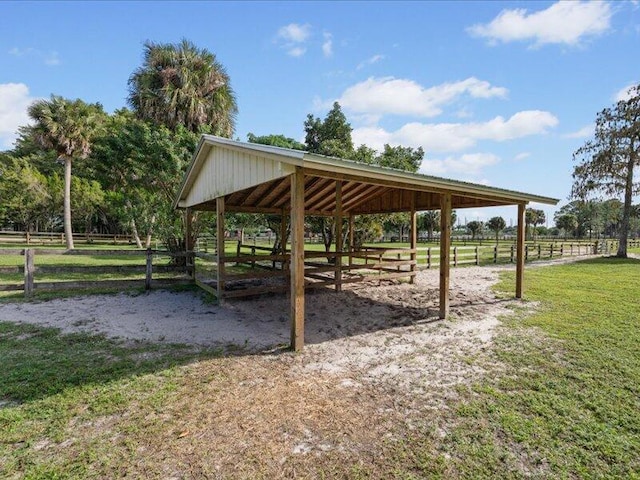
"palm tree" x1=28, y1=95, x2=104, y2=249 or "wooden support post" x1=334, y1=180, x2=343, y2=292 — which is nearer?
"wooden support post" x1=334, y1=180, x2=343, y2=292

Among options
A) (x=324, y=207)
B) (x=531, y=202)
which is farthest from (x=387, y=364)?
(x=324, y=207)

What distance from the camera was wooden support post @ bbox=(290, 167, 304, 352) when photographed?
458cm

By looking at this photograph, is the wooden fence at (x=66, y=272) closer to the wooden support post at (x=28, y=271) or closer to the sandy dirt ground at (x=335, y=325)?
the wooden support post at (x=28, y=271)

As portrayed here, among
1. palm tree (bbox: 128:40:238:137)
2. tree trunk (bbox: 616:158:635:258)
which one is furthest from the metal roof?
tree trunk (bbox: 616:158:635:258)

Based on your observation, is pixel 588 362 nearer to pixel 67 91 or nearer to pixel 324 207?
pixel 324 207

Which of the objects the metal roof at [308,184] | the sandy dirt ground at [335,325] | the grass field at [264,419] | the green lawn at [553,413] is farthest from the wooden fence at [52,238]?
the green lawn at [553,413]

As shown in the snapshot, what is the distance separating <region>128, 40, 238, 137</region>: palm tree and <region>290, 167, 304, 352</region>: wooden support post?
410 inches

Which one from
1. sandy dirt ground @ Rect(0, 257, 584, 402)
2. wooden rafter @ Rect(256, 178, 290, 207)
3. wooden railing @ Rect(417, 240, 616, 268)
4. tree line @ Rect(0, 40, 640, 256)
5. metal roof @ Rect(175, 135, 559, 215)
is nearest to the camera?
sandy dirt ground @ Rect(0, 257, 584, 402)

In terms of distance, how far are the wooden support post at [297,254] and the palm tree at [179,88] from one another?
1042 centimetres

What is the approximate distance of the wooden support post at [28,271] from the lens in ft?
24.8

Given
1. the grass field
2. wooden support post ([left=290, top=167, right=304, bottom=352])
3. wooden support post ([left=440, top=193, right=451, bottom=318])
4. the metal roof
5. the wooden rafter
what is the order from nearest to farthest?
the grass field
wooden support post ([left=290, top=167, right=304, bottom=352])
the metal roof
wooden support post ([left=440, top=193, right=451, bottom=318])
the wooden rafter

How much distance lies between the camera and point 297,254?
4.62 meters

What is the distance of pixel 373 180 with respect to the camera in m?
5.59

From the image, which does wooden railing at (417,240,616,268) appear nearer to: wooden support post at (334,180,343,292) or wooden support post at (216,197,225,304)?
Answer: wooden support post at (334,180,343,292)
